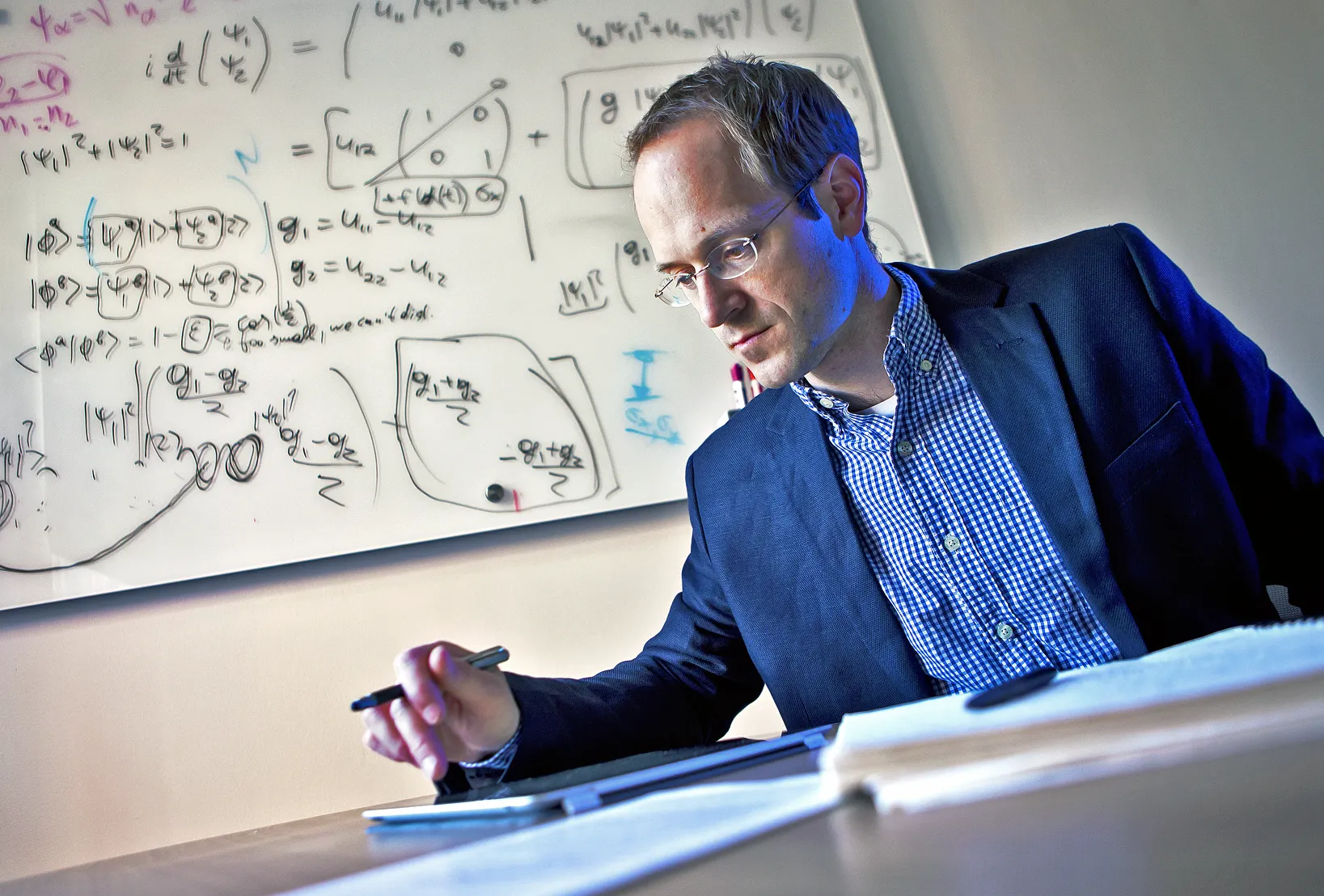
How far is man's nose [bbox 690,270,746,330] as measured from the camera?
1050 millimetres

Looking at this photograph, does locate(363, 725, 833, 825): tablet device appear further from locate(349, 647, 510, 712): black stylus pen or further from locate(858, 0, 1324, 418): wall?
locate(858, 0, 1324, 418): wall

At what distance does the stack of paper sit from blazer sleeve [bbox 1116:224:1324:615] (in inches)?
22.3

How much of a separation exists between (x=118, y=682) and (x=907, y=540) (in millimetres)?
1302

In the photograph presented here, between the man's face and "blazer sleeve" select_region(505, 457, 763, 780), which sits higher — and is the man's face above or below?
above

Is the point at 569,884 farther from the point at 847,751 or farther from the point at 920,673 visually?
the point at 920,673

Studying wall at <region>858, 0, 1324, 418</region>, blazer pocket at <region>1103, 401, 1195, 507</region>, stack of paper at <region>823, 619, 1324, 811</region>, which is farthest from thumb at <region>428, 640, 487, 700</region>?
wall at <region>858, 0, 1324, 418</region>

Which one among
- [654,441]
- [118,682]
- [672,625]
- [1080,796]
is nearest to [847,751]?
[1080,796]

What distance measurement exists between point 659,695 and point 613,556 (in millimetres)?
736

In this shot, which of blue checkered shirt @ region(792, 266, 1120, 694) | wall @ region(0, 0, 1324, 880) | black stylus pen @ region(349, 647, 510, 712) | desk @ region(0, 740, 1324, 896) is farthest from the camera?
wall @ region(0, 0, 1324, 880)

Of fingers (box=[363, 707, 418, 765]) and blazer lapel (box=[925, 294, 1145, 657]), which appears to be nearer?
fingers (box=[363, 707, 418, 765])

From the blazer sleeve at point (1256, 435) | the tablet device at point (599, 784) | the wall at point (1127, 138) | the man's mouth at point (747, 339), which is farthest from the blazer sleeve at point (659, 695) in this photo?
the wall at point (1127, 138)

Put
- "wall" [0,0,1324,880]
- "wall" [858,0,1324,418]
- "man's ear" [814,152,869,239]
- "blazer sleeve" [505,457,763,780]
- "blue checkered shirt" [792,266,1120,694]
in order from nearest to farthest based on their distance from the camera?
"blazer sleeve" [505,457,763,780] → "blue checkered shirt" [792,266,1120,694] → "man's ear" [814,152,869,239] → "wall" [0,0,1324,880] → "wall" [858,0,1324,418]

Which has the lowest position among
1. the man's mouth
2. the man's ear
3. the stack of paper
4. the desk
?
the desk

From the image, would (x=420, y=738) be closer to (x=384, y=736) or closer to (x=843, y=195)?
(x=384, y=736)
